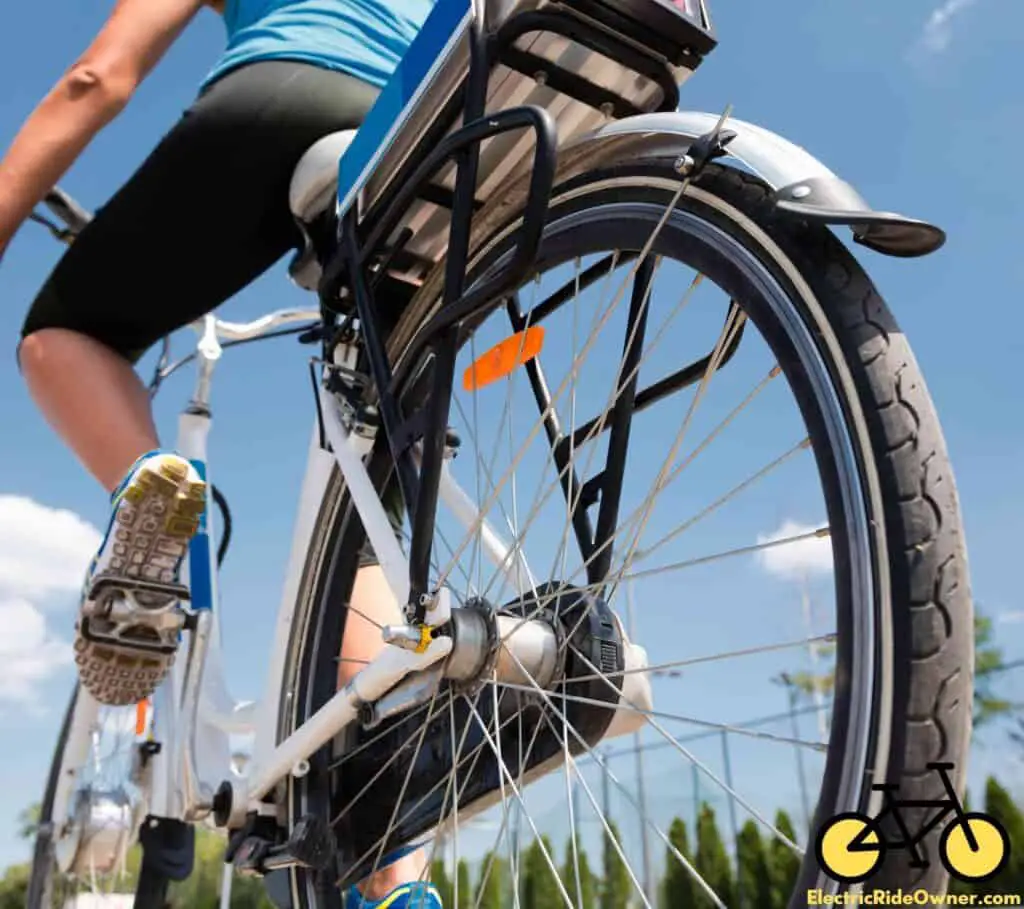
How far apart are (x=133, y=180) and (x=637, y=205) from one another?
0.88 m

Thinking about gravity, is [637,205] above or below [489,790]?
above

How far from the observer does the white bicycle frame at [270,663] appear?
48.5 inches

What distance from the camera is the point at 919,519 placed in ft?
2.33

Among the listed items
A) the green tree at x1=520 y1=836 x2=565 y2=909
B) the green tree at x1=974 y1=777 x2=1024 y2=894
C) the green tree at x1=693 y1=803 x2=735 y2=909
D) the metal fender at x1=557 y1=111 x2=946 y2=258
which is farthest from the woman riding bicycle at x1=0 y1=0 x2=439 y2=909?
the green tree at x1=520 y1=836 x2=565 y2=909

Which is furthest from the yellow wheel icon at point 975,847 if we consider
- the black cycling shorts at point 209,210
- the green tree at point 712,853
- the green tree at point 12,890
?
the green tree at point 712,853

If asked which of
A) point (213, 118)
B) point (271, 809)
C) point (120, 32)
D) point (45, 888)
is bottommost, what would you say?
point (45, 888)

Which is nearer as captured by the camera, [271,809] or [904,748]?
[904,748]

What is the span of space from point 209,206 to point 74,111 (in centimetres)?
22

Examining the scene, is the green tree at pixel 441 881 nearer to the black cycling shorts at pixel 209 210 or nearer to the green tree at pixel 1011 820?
the black cycling shorts at pixel 209 210

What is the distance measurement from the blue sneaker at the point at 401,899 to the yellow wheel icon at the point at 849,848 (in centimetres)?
80

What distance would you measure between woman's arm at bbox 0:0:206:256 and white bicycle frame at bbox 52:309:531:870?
0.49 metres

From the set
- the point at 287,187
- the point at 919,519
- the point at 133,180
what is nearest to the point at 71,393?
the point at 133,180

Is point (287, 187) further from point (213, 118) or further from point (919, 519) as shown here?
point (919, 519)

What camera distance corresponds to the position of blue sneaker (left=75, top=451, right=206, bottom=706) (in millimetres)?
1541
